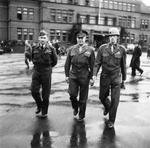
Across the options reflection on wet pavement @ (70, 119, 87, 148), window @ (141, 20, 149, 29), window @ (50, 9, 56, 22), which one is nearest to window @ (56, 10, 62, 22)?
window @ (50, 9, 56, 22)

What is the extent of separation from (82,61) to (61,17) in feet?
174

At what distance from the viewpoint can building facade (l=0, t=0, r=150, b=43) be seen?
5534cm

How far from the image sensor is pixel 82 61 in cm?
661

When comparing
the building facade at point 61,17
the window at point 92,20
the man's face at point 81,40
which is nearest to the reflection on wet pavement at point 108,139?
the man's face at point 81,40

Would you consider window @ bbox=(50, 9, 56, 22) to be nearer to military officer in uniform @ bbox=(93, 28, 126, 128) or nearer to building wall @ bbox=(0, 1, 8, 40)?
building wall @ bbox=(0, 1, 8, 40)

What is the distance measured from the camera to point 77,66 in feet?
21.8

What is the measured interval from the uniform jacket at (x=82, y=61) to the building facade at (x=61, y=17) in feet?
162

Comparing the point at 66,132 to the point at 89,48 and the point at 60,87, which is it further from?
the point at 60,87

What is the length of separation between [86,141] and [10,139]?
4.45 feet

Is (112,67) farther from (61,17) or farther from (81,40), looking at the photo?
(61,17)

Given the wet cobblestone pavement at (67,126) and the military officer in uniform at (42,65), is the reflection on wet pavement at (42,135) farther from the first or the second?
the military officer in uniform at (42,65)

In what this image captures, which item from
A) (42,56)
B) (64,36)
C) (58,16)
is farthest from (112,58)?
(58,16)

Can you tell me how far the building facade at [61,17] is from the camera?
182ft

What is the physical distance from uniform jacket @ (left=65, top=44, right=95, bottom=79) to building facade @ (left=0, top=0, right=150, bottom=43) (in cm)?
4923
